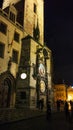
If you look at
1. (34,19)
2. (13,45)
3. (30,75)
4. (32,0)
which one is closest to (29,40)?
(13,45)

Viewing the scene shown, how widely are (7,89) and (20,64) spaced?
15.7ft

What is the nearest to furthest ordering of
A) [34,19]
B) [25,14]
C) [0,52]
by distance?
[0,52] → [25,14] → [34,19]

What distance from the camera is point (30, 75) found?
25797 millimetres

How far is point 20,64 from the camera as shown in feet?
89.0

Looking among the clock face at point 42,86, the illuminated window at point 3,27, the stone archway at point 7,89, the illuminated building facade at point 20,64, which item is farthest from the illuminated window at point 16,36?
the clock face at point 42,86

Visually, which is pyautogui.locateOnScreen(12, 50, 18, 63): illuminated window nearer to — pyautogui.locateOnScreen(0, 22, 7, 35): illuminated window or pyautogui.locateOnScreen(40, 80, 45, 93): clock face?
pyautogui.locateOnScreen(0, 22, 7, 35): illuminated window

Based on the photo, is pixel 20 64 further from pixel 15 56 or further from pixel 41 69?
pixel 41 69

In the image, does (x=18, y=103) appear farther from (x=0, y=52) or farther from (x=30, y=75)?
(x=0, y=52)

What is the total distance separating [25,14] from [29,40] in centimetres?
664

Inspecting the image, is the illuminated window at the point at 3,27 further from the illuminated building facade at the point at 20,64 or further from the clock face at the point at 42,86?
the clock face at the point at 42,86

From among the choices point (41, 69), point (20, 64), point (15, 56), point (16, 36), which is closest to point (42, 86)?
point (41, 69)

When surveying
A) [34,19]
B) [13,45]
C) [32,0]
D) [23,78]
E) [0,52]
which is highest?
[32,0]

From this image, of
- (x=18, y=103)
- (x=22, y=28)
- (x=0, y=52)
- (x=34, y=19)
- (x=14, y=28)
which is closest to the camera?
(x=0, y=52)

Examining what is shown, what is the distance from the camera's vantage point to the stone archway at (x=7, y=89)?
904 inches
